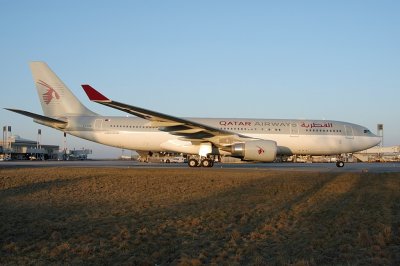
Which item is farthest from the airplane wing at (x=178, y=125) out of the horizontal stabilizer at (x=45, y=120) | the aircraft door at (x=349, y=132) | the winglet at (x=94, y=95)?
the aircraft door at (x=349, y=132)

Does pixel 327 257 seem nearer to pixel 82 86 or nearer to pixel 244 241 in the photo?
pixel 244 241

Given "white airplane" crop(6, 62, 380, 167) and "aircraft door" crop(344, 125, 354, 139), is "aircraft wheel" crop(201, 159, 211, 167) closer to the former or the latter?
"white airplane" crop(6, 62, 380, 167)

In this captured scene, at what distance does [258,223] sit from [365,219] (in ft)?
8.87

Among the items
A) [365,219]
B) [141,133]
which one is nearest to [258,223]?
[365,219]

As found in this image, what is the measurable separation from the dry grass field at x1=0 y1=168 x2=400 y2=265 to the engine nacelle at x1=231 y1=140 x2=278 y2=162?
16.4 ft

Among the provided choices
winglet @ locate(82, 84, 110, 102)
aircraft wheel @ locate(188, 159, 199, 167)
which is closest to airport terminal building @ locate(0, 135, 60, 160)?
aircraft wheel @ locate(188, 159, 199, 167)

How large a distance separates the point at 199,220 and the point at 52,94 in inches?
850

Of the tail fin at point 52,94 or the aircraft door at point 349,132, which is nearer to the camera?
the tail fin at point 52,94

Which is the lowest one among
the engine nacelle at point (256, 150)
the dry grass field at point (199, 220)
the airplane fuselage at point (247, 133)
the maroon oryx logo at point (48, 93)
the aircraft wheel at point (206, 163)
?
the dry grass field at point (199, 220)

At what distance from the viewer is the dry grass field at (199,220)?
7.34m

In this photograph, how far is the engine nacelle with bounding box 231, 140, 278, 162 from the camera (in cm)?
2356

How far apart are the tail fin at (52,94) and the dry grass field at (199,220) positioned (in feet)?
36.8

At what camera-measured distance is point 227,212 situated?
11531 mm

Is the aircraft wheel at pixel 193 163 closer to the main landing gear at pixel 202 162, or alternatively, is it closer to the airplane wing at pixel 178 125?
the main landing gear at pixel 202 162
